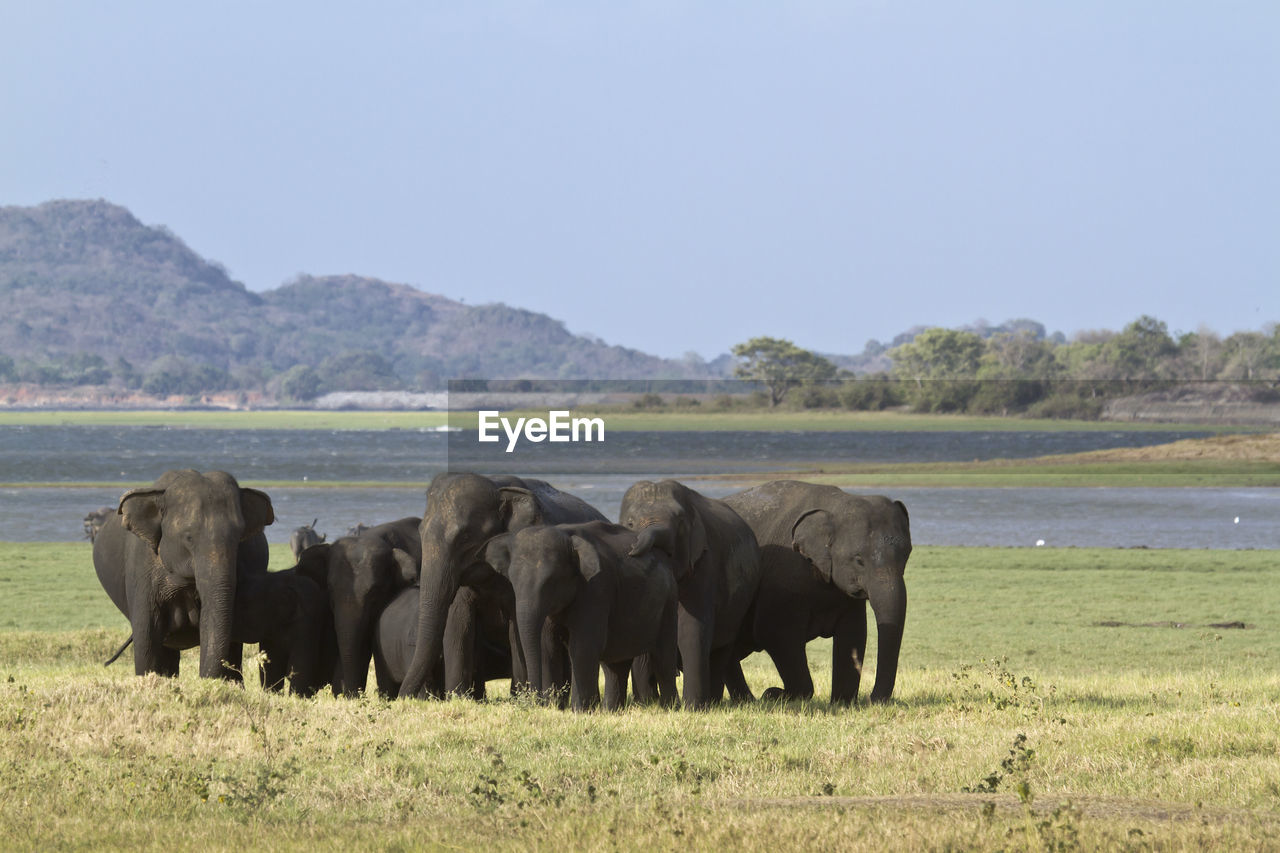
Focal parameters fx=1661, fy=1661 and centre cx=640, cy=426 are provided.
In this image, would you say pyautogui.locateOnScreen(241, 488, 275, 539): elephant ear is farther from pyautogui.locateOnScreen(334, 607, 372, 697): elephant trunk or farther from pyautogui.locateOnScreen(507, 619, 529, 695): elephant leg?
pyautogui.locateOnScreen(507, 619, 529, 695): elephant leg

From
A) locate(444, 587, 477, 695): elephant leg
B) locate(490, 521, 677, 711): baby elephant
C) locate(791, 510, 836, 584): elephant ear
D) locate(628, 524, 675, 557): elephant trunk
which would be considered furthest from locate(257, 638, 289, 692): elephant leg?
locate(791, 510, 836, 584): elephant ear

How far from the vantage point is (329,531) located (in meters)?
41.8

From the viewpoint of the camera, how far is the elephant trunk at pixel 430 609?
40.7 feet

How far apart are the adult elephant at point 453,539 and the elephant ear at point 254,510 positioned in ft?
4.65

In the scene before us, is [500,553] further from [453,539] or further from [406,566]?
[406,566]

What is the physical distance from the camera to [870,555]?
43.4ft

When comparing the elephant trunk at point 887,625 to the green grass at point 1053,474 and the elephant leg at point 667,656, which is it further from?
the green grass at point 1053,474

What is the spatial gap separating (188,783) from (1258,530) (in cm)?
3881

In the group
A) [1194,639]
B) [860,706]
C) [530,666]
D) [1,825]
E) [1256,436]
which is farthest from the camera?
[1256,436]

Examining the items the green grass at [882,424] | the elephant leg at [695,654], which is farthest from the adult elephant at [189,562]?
the green grass at [882,424]

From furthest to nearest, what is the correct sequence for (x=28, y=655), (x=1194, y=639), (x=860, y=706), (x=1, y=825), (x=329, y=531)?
(x=329, y=531) → (x=1194, y=639) → (x=28, y=655) → (x=860, y=706) → (x=1, y=825)

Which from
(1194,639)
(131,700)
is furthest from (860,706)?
(1194,639)

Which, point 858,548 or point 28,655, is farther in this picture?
point 28,655

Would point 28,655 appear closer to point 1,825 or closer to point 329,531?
point 1,825
